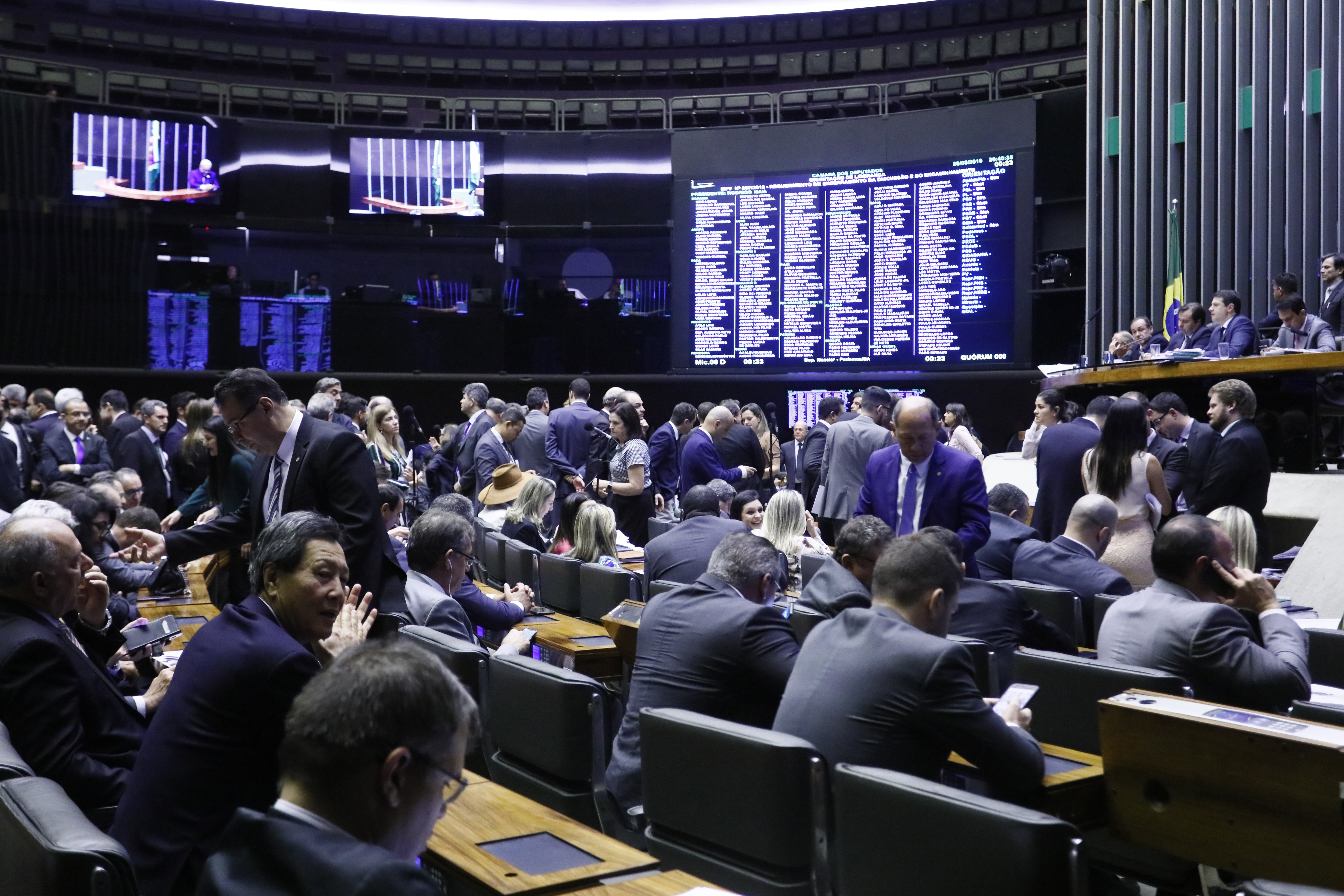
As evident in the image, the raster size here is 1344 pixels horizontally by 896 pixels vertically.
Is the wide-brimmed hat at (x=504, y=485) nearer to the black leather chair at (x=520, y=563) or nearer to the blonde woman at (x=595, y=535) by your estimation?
the black leather chair at (x=520, y=563)

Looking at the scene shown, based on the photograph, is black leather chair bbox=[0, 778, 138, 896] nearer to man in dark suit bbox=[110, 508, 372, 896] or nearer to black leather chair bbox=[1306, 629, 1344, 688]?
man in dark suit bbox=[110, 508, 372, 896]

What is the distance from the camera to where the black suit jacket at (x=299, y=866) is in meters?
1.18

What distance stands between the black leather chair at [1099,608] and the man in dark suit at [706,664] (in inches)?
54.2

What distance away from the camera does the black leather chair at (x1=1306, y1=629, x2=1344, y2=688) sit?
326 centimetres

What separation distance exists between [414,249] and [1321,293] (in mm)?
9172

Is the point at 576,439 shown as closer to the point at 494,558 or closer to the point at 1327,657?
the point at 494,558

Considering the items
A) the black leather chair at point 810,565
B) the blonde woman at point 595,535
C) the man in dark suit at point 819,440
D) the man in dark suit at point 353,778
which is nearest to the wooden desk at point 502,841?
the man in dark suit at point 353,778

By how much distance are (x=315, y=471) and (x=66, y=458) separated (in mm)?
5792

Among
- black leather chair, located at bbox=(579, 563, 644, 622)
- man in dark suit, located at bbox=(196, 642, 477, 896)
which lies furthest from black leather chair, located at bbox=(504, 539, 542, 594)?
man in dark suit, located at bbox=(196, 642, 477, 896)

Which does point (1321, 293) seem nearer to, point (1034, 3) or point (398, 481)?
point (1034, 3)

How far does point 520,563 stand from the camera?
5691 millimetres

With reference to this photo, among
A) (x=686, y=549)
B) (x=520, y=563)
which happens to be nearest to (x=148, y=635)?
(x=686, y=549)

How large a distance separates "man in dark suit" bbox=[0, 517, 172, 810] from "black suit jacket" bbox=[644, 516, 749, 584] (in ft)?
6.67

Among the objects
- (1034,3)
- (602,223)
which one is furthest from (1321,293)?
(602,223)
